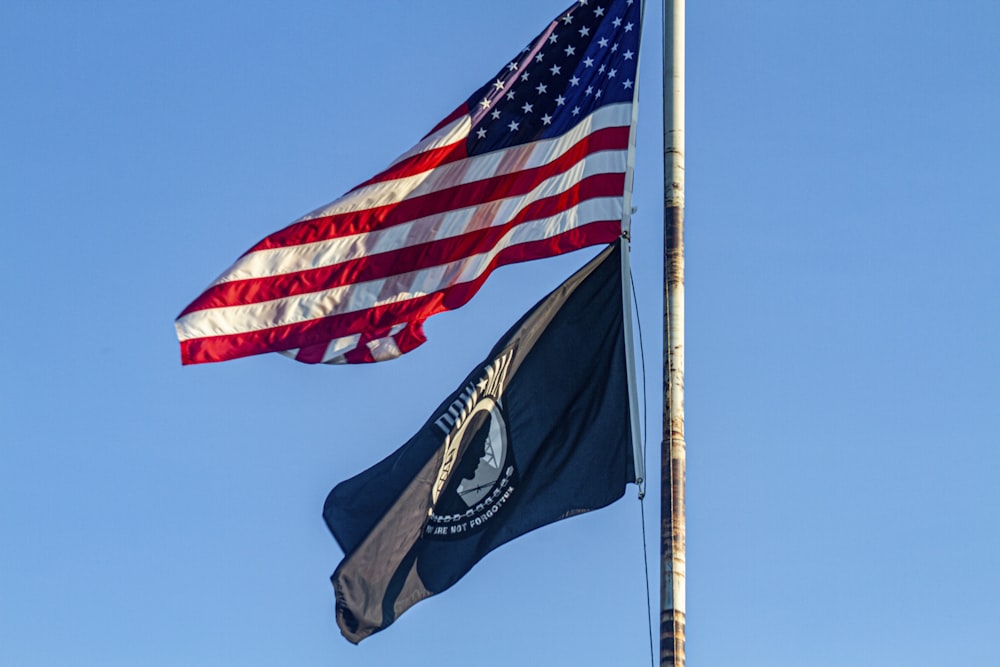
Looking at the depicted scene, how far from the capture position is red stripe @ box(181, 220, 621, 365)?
58.5 ft

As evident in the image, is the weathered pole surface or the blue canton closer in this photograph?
the weathered pole surface

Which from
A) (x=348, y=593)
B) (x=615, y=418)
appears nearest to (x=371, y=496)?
(x=348, y=593)

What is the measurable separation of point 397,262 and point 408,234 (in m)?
0.35

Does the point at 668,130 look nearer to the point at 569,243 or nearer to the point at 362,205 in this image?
the point at 569,243

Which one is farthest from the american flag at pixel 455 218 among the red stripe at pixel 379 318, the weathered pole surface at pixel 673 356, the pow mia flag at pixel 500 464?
the weathered pole surface at pixel 673 356

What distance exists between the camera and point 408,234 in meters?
18.6

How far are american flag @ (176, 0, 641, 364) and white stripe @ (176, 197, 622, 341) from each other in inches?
0.6

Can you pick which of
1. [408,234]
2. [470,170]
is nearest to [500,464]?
[408,234]

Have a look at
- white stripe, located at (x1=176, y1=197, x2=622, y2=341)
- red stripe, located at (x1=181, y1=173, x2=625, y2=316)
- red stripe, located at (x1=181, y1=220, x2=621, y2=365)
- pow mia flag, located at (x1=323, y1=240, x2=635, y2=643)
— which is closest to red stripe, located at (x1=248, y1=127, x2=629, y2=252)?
red stripe, located at (x1=181, y1=173, x2=625, y2=316)

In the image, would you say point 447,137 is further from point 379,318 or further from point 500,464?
point 500,464

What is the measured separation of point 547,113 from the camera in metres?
18.7

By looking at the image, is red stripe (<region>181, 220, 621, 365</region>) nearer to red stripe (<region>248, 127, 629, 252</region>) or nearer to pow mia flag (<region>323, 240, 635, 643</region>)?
pow mia flag (<region>323, 240, 635, 643</region>)

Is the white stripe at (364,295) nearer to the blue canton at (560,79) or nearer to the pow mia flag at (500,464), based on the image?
the pow mia flag at (500,464)

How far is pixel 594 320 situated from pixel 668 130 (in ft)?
7.34
